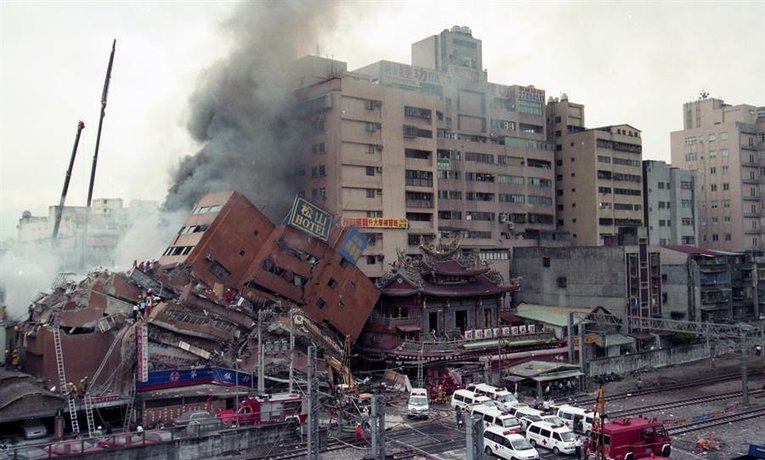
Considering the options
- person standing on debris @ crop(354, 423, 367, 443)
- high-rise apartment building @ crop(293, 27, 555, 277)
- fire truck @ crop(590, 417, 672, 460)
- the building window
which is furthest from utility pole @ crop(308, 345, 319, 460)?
high-rise apartment building @ crop(293, 27, 555, 277)

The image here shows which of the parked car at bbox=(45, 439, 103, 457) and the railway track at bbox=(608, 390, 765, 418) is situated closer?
the parked car at bbox=(45, 439, 103, 457)

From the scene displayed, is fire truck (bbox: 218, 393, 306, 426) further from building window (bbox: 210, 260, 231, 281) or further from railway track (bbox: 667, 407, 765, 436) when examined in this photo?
railway track (bbox: 667, 407, 765, 436)

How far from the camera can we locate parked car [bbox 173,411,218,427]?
35.6 meters

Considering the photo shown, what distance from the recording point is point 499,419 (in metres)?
36.0

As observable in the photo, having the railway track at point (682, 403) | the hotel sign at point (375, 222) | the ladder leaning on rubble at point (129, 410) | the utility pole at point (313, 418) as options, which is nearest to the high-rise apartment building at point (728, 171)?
the hotel sign at point (375, 222)

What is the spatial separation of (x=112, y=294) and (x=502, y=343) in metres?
28.9

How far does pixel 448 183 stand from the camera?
81.6 m

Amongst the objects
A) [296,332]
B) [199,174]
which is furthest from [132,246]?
[296,332]

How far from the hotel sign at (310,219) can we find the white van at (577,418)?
74.1 feet

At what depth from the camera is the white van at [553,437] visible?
110ft

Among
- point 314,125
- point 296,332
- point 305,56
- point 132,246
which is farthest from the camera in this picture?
point 305,56

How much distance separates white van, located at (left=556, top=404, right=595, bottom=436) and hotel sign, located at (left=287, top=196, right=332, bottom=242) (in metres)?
22.6

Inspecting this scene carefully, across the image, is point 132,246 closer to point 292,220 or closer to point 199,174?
point 199,174

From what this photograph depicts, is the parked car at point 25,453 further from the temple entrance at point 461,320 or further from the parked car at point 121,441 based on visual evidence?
the temple entrance at point 461,320
